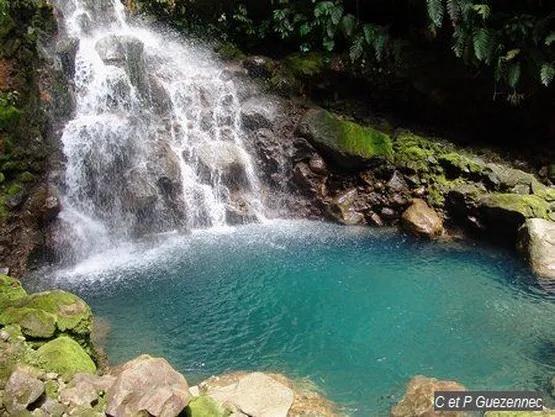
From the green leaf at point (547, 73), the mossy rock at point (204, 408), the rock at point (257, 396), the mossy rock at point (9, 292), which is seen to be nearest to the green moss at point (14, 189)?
the mossy rock at point (9, 292)

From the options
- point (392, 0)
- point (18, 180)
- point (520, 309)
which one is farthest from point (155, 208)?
point (392, 0)

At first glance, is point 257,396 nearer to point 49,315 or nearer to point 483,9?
point 49,315

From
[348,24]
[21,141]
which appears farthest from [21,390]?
[348,24]

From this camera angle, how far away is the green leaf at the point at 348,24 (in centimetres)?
1325

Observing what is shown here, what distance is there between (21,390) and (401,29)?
1275 centimetres

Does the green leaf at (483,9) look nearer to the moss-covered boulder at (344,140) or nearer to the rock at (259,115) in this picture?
the moss-covered boulder at (344,140)

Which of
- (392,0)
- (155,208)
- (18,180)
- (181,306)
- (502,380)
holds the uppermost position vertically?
(392,0)

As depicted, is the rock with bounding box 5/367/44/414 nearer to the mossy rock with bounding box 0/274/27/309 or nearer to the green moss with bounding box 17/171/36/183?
the mossy rock with bounding box 0/274/27/309

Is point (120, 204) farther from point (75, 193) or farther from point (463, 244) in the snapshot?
point (463, 244)

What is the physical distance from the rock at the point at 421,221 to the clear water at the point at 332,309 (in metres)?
0.37

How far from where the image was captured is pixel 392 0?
45.3ft

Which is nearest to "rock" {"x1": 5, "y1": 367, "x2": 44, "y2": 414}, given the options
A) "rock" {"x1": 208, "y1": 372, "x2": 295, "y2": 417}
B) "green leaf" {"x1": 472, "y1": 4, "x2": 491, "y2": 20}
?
"rock" {"x1": 208, "y1": 372, "x2": 295, "y2": 417}

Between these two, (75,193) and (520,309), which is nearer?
(520,309)

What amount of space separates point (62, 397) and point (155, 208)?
6850mm
